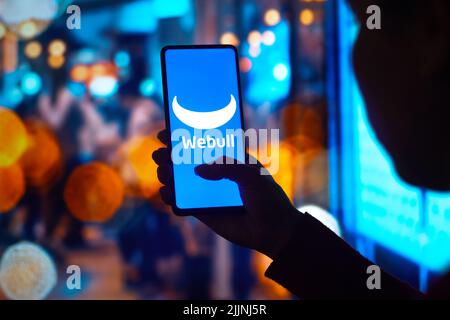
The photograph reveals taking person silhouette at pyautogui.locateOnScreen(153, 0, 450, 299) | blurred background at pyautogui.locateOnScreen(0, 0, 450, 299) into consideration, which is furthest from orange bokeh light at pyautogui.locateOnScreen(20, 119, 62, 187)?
person silhouette at pyautogui.locateOnScreen(153, 0, 450, 299)

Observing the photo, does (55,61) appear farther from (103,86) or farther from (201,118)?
(201,118)

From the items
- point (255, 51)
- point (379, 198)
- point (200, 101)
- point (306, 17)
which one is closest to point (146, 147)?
point (255, 51)

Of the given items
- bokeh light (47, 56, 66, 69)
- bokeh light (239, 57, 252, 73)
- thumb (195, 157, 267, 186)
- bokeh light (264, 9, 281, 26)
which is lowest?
thumb (195, 157, 267, 186)

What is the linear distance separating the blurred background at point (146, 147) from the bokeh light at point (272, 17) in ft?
0.04

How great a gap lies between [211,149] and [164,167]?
7 centimetres

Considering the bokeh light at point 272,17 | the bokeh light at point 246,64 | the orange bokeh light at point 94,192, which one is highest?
the bokeh light at point 272,17

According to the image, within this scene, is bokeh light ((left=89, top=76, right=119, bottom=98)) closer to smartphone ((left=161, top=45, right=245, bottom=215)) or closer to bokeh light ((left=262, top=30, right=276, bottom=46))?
bokeh light ((left=262, top=30, right=276, bottom=46))

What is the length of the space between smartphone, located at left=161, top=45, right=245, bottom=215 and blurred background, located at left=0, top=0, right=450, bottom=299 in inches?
33.6

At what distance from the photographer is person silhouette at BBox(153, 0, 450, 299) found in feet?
2.58

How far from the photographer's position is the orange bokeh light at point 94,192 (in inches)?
108

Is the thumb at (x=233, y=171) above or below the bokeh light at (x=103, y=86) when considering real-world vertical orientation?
below

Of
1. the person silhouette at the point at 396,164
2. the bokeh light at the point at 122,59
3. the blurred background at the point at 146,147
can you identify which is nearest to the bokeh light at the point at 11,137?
the blurred background at the point at 146,147

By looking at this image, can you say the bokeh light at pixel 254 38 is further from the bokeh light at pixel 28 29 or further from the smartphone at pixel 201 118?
the smartphone at pixel 201 118

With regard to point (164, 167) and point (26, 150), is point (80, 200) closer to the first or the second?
point (26, 150)
